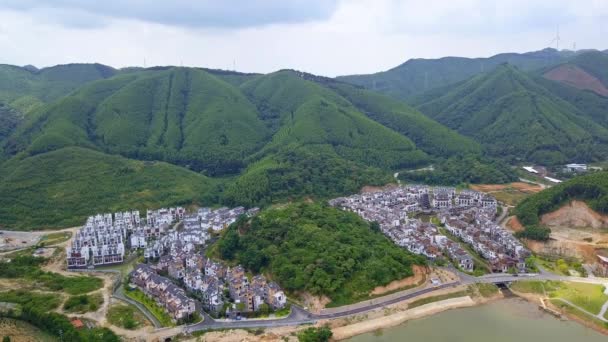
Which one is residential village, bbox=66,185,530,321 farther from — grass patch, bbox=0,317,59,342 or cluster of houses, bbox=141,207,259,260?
grass patch, bbox=0,317,59,342

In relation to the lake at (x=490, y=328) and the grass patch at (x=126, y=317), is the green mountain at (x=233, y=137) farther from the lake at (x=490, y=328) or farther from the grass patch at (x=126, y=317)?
the lake at (x=490, y=328)

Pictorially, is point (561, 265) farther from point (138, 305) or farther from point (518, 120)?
point (518, 120)

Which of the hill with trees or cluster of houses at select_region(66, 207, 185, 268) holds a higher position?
the hill with trees

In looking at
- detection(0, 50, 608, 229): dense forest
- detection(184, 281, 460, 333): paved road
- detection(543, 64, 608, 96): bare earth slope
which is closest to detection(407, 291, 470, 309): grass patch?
detection(184, 281, 460, 333): paved road

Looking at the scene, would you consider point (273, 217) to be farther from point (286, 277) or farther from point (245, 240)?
point (286, 277)

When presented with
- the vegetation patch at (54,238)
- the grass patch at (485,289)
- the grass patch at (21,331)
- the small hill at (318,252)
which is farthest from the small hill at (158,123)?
the grass patch at (485,289)
